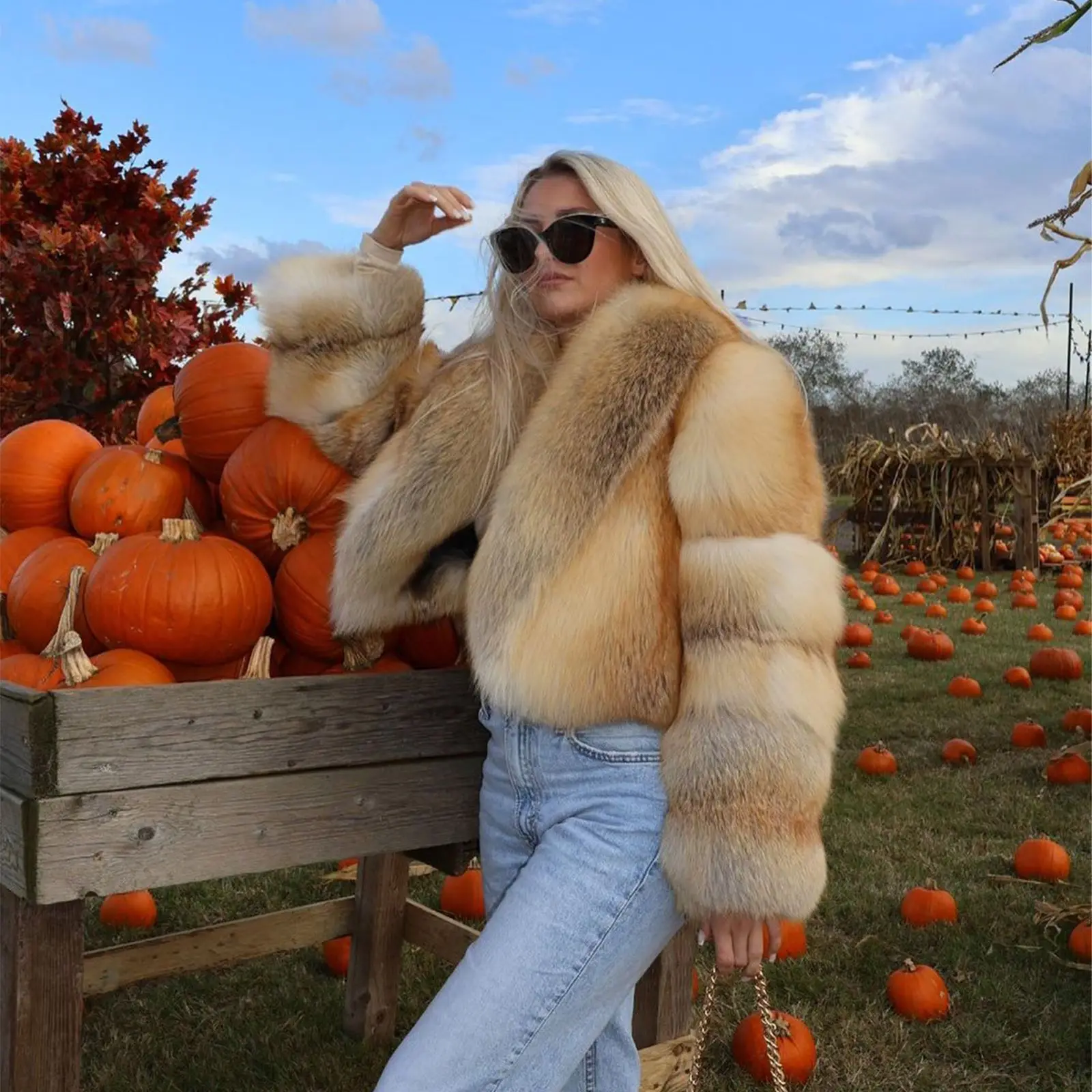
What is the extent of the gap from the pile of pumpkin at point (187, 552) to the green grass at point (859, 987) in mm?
1422

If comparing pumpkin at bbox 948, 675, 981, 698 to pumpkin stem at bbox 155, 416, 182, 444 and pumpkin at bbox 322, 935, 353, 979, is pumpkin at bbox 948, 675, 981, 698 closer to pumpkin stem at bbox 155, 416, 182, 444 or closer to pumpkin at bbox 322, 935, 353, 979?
pumpkin at bbox 322, 935, 353, 979

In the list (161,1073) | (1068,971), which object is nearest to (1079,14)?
(1068,971)

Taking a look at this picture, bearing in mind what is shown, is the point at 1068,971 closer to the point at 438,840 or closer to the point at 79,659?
the point at 438,840

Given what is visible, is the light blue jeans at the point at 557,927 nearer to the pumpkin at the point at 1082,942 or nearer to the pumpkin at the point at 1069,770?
the pumpkin at the point at 1082,942

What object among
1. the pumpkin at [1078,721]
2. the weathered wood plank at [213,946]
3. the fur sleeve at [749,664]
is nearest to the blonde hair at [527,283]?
the fur sleeve at [749,664]

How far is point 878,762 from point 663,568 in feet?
13.3

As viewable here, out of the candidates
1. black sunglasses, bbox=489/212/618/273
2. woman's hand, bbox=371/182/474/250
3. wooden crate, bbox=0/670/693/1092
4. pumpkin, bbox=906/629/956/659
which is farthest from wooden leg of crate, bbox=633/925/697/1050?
pumpkin, bbox=906/629/956/659

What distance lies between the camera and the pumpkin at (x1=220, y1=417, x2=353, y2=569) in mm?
2549

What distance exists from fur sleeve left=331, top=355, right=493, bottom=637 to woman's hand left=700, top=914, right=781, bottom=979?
2.76 feet

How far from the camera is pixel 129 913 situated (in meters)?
4.11

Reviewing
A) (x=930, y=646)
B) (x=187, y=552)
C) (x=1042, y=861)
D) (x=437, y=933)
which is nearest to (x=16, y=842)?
(x=187, y=552)

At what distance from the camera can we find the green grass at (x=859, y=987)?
3.23m

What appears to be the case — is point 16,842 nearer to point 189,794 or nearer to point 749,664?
point 189,794

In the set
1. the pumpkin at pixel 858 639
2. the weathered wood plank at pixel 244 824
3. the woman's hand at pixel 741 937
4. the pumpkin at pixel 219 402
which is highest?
the pumpkin at pixel 219 402
